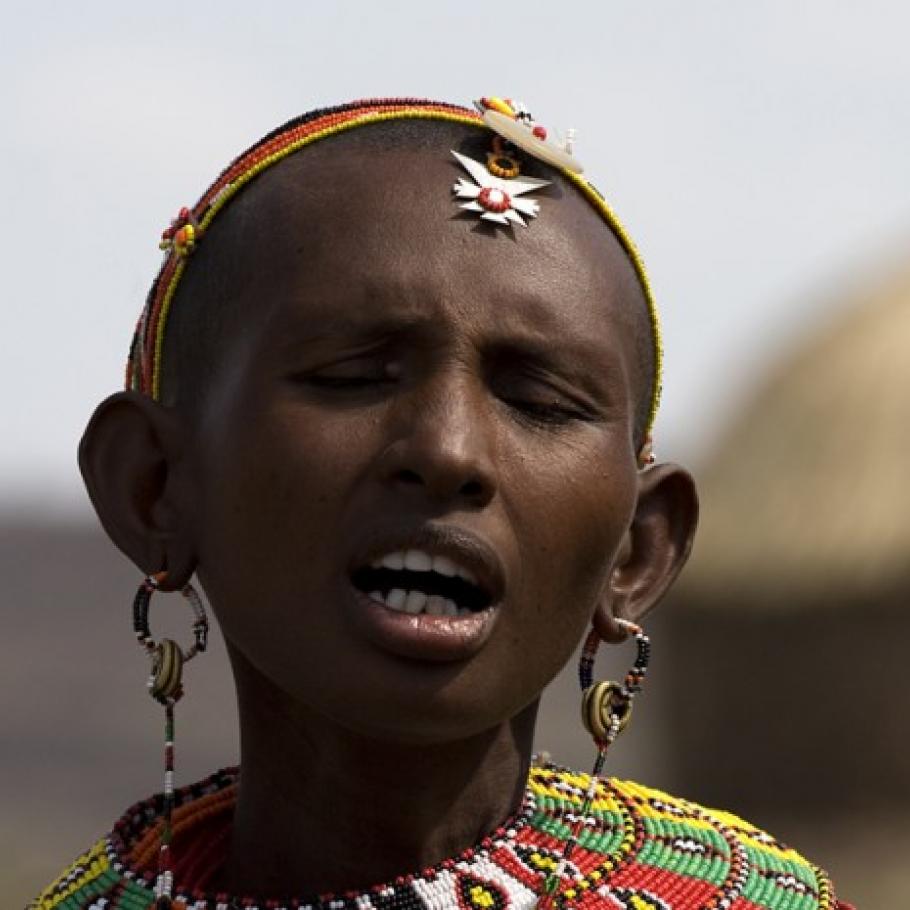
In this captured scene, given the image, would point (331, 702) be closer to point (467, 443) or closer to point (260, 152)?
point (467, 443)

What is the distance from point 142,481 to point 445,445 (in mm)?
631

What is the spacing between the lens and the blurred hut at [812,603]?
1091cm

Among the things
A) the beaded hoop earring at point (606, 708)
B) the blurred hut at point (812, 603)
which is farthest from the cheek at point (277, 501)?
the blurred hut at point (812, 603)

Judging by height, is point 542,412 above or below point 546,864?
above

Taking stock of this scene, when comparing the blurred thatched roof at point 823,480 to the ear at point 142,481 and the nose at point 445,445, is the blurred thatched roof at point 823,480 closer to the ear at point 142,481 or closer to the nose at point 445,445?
the ear at point 142,481

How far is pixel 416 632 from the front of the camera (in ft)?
11.2

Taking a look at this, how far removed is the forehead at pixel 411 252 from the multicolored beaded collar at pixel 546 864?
777 millimetres

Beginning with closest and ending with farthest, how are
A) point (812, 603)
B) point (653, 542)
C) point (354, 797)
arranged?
point (354, 797)
point (653, 542)
point (812, 603)

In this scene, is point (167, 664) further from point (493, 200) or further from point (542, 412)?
point (493, 200)

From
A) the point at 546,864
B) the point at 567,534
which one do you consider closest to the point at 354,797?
the point at 546,864

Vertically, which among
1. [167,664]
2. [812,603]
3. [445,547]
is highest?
[445,547]

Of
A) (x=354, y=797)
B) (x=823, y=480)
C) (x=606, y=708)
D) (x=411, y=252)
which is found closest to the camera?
(x=411, y=252)

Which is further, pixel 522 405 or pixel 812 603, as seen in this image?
pixel 812 603

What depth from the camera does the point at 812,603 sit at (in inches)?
454
